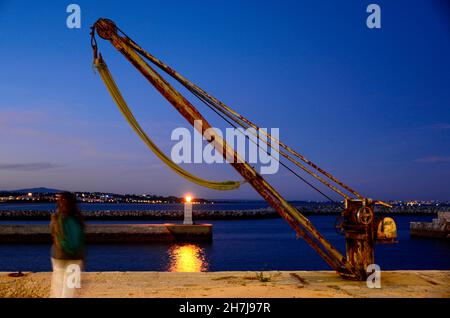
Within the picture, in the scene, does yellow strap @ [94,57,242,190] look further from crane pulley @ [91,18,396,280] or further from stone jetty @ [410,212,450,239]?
stone jetty @ [410,212,450,239]

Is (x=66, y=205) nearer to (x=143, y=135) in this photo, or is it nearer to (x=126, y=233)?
(x=143, y=135)

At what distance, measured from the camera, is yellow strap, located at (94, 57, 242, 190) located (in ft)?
31.3

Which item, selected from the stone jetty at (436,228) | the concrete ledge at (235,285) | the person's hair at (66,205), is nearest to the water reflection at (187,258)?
the concrete ledge at (235,285)

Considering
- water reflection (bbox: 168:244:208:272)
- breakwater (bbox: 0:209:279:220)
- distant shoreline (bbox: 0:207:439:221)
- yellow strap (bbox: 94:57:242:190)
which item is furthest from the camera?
distant shoreline (bbox: 0:207:439:221)

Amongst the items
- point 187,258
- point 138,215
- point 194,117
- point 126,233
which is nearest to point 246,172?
point 194,117

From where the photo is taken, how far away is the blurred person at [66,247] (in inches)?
250

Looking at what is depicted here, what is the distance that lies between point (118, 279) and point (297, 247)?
137 ft

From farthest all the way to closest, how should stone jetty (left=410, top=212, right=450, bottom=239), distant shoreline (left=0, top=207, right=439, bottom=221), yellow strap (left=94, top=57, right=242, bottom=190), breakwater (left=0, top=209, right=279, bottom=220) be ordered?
distant shoreline (left=0, top=207, right=439, bottom=221), breakwater (left=0, top=209, right=279, bottom=220), stone jetty (left=410, top=212, right=450, bottom=239), yellow strap (left=94, top=57, right=242, bottom=190)

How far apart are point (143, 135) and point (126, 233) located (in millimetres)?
33275

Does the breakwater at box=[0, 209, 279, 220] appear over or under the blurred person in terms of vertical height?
under

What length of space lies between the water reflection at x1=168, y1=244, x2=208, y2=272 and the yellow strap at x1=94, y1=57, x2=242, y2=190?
75.0ft

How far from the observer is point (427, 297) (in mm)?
8086

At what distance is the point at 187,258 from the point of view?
35.9 m

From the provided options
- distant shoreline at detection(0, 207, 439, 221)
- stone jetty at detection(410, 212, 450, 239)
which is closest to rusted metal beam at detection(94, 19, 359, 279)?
stone jetty at detection(410, 212, 450, 239)
